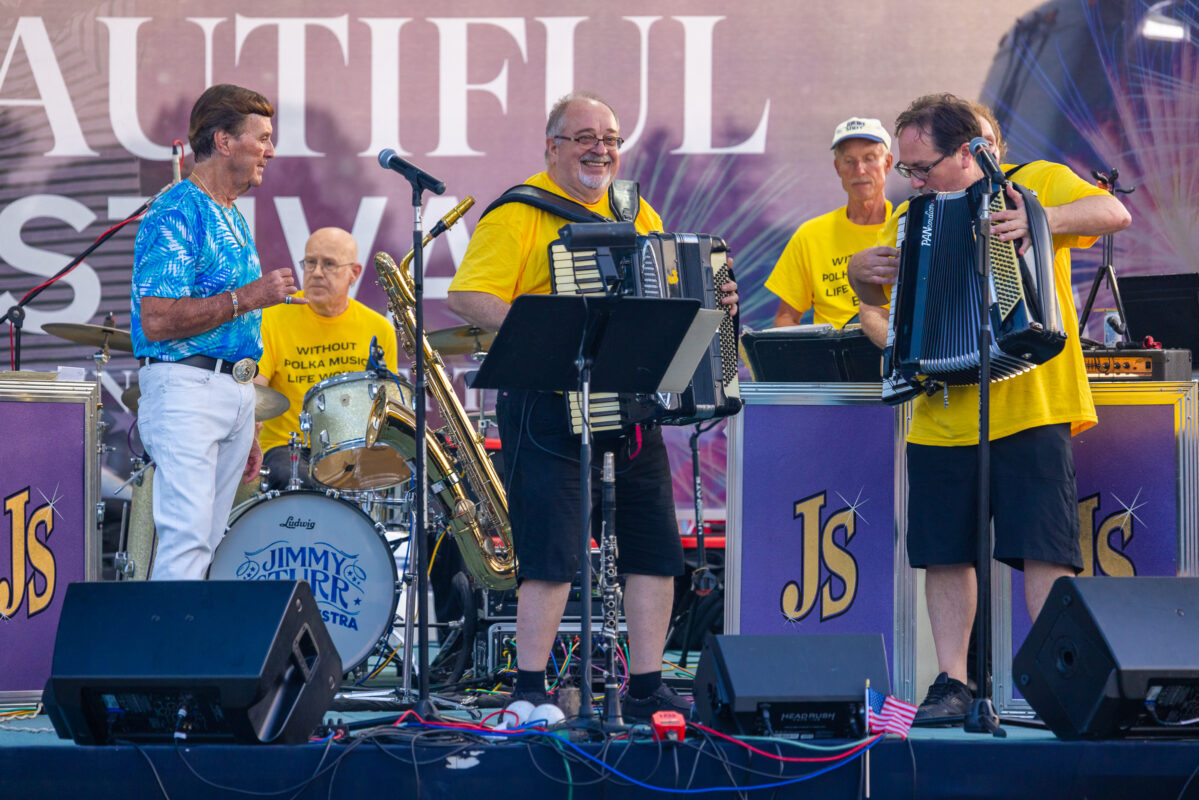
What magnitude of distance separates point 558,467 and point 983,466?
1.36 metres

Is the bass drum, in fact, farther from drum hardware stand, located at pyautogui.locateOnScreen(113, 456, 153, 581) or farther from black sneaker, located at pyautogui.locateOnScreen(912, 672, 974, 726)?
black sneaker, located at pyautogui.locateOnScreen(912, 672, 974, 726)

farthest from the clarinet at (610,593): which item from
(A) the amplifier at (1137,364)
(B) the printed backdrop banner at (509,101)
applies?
(B) the printed backdrop banner at (509,101)

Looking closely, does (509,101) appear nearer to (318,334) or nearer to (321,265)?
(321,265)

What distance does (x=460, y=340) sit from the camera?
21.5 ft

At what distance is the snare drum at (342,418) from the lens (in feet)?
18.6

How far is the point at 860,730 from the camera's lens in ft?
12.0

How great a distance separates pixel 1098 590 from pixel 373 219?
5.03m

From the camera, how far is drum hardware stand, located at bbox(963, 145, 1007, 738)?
12.9 feet

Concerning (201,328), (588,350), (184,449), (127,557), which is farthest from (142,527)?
(588,350)

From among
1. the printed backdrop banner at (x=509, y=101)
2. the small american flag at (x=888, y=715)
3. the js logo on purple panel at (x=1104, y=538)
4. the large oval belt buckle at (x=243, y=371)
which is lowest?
the small american flag at (x=888, y=715)

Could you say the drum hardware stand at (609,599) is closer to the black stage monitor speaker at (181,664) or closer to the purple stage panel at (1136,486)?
the black stage monitor speaker at (181,664)

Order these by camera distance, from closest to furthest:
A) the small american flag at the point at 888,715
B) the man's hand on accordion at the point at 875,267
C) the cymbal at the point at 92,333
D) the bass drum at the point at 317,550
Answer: the small american flag at the point at 888,715 < the man's hand on accordion at the point at 875,267 < the bass drum at the point at 317,550 < the cymbal at the point at 92,333

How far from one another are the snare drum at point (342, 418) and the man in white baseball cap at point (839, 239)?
5.88ft

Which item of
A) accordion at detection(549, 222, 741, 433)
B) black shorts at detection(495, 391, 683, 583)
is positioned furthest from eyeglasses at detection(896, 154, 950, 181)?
black shorts at detection(495, 391, 683, 583)
